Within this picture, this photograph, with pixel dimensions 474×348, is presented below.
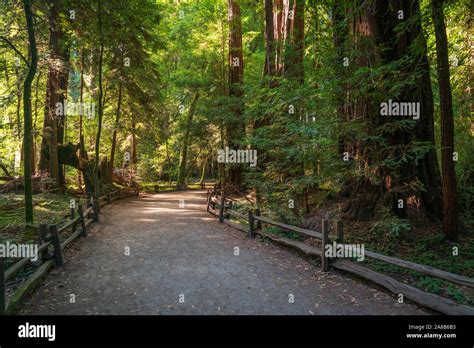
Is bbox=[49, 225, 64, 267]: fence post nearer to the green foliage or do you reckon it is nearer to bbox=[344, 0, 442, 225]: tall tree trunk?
the green foliage

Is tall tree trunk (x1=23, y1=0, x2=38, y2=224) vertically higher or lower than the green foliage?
higher

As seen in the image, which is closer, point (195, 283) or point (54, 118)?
point (195, 283)

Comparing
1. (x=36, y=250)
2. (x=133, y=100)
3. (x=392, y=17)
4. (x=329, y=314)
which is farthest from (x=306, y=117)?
(x=133, y=100)

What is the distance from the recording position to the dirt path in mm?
4973

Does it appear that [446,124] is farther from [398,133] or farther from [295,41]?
[295,41]

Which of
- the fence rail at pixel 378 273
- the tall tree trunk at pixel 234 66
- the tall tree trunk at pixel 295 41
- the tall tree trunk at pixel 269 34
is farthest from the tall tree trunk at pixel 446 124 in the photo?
the tall tree trunk at pixel 234 66

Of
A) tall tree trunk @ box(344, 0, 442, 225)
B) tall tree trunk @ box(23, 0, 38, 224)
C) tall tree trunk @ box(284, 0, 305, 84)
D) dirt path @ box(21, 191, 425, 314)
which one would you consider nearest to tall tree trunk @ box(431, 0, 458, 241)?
tall tree trunk @ box(344, 0, 442, 225)

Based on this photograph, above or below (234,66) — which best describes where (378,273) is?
below

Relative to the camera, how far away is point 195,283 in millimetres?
6039

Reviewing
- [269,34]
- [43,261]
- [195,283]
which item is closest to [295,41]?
[269,34]

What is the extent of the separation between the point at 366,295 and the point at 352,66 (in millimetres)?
4892

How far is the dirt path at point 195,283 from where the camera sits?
497 centimetres

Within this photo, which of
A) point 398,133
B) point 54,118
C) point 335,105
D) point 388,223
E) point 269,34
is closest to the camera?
point 388,223
